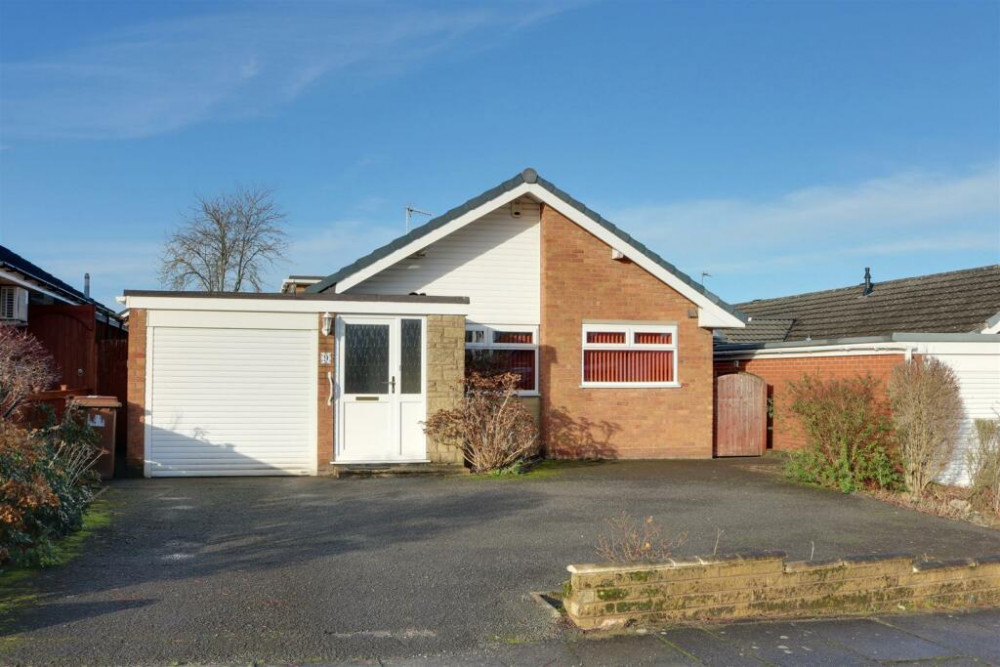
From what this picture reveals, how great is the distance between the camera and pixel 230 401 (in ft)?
43.0

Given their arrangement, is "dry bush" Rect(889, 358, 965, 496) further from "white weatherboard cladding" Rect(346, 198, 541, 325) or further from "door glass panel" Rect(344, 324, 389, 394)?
"door glass panel" Rect(344, 324, 389, 394)

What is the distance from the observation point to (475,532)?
9.26 m

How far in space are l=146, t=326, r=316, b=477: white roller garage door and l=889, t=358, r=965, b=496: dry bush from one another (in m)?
8.59

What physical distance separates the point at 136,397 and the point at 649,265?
8980 mm

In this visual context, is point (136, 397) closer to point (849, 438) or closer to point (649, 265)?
point (649, 265)

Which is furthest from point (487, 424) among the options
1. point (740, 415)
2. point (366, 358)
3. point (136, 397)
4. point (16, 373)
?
point (16, 373)

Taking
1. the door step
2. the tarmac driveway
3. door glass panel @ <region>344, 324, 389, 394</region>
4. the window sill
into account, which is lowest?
the tarmac driveway

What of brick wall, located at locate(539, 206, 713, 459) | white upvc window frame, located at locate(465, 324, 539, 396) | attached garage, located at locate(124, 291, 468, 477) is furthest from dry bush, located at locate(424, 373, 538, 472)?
brick wall, located at locate(539, 206, 713, 459)

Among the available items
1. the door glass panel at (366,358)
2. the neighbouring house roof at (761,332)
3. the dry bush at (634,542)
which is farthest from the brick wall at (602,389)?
the neighbouring house roof at (761,332)

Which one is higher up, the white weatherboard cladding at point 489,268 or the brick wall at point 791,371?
the white weatherboard cladding at point 489,268

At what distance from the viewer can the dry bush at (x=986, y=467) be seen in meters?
11.7

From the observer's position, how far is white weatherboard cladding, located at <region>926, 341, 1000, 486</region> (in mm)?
13719

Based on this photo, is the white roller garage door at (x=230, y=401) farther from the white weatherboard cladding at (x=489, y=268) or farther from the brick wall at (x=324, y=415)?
the white weatherboard cladding at (x=489, y=268)

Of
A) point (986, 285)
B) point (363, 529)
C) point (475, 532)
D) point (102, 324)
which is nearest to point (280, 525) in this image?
point (363, 529)
